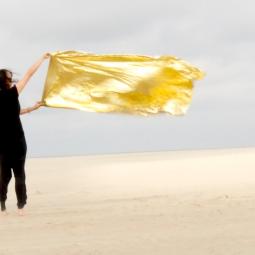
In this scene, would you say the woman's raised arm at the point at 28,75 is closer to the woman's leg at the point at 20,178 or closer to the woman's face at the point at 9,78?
the woman's face at the point at 9,78

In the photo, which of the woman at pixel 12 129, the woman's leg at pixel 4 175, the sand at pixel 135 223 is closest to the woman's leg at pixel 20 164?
the woman at pixel 12 129

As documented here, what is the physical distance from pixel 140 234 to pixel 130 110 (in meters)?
2.03

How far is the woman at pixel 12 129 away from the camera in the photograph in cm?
762

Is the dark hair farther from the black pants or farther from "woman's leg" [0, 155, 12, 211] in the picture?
"woman's leg" [0, 155, 12, 211]

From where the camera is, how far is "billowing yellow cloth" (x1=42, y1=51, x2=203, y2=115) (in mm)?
7949

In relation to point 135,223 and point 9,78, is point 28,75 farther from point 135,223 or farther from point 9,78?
point 135,223

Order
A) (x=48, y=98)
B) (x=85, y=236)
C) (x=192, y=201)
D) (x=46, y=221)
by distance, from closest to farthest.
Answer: (x=85, y=236), (x=46, y=221), (x=48, y=98), (x=192, y=201)

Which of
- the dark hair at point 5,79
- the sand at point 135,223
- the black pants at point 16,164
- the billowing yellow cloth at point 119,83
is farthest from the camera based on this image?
the billowing yellow cloth at point 119,83

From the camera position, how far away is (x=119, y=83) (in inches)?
318

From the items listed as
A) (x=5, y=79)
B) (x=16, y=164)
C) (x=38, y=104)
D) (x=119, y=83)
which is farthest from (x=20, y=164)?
(x=119, y=83)

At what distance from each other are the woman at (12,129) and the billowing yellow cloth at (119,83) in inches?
11.8

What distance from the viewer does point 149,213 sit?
26.4 feet

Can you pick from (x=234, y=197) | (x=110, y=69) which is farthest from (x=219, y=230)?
(x=234, y=197)

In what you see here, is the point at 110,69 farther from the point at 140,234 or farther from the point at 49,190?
the point at 49,190
